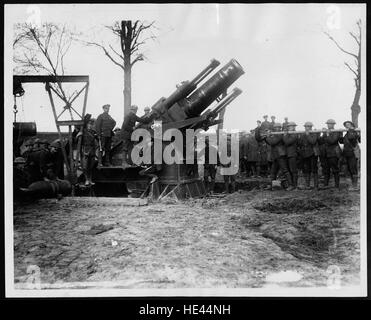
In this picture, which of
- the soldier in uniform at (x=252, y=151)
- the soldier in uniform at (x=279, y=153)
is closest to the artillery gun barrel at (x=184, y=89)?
the soldier in uniform at (x=279, y=153)

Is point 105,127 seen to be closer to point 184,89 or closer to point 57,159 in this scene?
point 57,159

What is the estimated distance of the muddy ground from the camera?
507 centimetres

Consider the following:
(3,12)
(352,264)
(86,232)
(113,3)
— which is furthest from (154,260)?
(3,12)

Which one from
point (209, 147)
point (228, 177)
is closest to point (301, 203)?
point (209, 147)

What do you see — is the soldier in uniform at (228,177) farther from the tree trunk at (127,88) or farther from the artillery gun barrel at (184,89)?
the tree trunk at (127,88)

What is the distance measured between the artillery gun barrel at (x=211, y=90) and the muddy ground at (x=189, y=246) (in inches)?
94.2

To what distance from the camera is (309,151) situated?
995 centimetres

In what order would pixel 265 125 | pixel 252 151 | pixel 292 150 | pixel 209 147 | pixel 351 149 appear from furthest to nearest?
pixel 252 151, pixel 265 125, pixel 292 150, pixel 209 147, pixel 351 149

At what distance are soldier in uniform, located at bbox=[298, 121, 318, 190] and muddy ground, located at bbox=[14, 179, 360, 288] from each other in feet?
8.30

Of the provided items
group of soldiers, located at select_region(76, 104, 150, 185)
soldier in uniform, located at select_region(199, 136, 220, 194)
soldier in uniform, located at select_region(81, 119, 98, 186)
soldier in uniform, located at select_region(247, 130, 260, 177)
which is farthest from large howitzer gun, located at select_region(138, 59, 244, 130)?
soldier in uniform, located at select_region(247, 130, 260, 177)

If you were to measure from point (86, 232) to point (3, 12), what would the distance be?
10.0ft

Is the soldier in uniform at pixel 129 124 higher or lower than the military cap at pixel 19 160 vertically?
higher

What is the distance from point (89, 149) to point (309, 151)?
4.93 m

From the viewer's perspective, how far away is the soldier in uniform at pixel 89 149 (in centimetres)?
927
